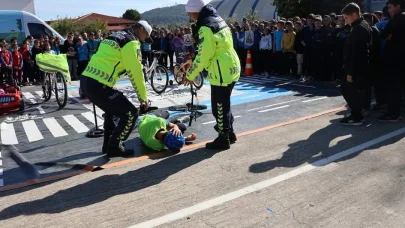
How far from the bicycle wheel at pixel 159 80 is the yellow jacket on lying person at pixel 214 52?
5.85 m

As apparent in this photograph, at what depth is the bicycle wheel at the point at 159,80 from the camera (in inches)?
452

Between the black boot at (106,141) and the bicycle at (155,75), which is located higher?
the bicycle at (155,75)

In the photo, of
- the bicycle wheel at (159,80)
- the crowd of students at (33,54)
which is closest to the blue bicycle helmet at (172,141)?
the bicycle wheel at (159,80)

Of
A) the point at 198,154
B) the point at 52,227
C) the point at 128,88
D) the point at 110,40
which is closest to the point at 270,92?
the point at 128,88

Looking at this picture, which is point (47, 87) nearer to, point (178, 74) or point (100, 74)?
point (178, 74)

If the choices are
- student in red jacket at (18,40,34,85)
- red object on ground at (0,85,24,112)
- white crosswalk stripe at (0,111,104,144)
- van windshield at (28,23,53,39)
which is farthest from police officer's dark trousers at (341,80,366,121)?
van windshield at (28,23,53,39)

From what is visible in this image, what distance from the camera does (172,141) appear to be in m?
5.61

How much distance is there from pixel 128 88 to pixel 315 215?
9.90m

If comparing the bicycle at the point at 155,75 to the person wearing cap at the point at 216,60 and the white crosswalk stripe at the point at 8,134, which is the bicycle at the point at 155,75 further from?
the person wearing cap at the point at 216,60

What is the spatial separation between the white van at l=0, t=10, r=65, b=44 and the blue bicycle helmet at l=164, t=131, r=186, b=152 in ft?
45.2

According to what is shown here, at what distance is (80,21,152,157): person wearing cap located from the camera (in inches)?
207

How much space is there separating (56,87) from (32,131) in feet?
8.66

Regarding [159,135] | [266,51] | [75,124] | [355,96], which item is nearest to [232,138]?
[159,135]

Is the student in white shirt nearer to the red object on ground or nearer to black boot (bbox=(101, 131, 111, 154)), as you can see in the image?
the red object on ground
